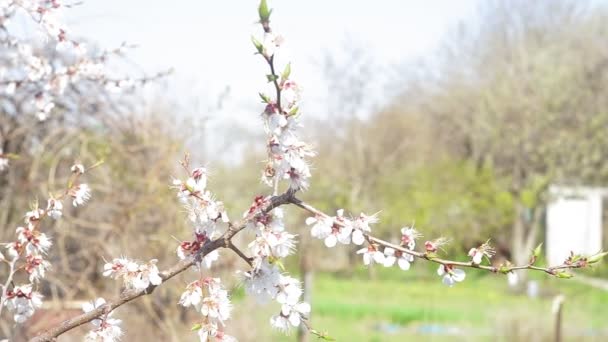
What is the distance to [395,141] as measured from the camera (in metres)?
20.6

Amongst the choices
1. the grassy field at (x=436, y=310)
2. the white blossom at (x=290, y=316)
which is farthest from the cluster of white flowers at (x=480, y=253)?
the grassy field at (x=436, y=310)

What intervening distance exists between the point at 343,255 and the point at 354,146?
248 centimetres

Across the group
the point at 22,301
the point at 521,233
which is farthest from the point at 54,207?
the point at 521,233

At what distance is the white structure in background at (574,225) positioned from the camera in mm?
19281

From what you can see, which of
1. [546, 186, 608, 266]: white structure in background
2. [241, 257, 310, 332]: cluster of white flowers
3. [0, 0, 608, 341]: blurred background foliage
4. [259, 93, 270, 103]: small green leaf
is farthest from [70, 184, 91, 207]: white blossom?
[546, 186, 608, 266]: white structure in background

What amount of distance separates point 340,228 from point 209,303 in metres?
0.23

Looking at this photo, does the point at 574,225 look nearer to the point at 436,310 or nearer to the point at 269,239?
the point at 436,310

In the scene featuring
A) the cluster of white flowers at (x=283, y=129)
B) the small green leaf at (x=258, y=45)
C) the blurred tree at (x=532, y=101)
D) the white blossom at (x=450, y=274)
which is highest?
the blurred tree at (x=532, y=101)

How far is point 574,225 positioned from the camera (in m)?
19.6

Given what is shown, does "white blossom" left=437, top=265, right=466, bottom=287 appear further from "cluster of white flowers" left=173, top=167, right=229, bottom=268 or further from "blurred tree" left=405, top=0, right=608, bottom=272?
"blurred tree" left=405, top=0, right=608, bottom=272

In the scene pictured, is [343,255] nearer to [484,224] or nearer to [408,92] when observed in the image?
[484,224]

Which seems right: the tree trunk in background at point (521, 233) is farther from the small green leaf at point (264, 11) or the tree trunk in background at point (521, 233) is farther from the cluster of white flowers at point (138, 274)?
the small green leaf at point (264, 11)

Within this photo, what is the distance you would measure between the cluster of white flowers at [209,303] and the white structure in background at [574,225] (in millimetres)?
18492

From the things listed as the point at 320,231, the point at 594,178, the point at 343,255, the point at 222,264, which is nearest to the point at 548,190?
the point at 594,178
